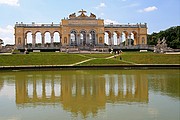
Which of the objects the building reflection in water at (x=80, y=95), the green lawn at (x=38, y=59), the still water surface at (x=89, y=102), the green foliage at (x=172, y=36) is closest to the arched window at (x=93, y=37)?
the green lawn at (x=38, y=59)

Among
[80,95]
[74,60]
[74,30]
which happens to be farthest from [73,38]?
[80,95]

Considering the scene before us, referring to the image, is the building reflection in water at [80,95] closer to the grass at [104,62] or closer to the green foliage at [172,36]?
the grass at [104,62]

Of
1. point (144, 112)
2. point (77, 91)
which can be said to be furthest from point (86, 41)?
point (144, 112)

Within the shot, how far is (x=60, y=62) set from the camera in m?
40.9

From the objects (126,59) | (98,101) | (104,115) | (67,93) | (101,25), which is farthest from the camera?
(101,25)

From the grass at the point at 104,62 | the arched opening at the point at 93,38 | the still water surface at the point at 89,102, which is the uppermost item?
the arched opening at the point at 93,38

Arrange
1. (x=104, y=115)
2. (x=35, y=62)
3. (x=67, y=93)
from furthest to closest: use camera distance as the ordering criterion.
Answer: (x=35, y=62)
(x=67, y=93)
(x=104, y=115)

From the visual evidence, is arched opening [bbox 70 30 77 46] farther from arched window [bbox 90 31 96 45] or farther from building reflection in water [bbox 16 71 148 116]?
building reflection in water [bbox 16 71 148 116]

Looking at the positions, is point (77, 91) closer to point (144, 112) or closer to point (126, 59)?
point (144, 112)

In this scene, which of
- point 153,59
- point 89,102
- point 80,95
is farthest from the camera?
point 153,59

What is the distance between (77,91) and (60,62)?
75.2ft

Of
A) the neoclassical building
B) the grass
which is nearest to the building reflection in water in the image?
the grass

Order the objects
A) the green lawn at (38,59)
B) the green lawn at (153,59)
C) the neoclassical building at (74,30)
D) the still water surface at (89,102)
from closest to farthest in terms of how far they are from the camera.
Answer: the still water surface at (89,102)
the green lawn at (38,59)
the green lawn at (153,59)
the neoclassical building at (74,30)

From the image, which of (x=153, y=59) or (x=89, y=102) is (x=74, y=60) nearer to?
(x=153, y=59)
